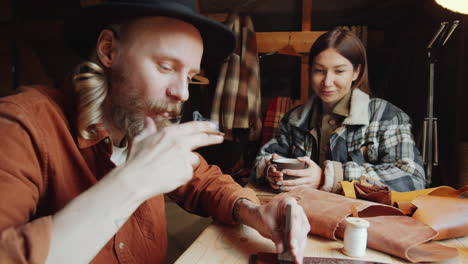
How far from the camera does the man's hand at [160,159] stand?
2.52ft

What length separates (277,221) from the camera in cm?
109

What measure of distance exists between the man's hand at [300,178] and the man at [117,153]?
1.25 feet

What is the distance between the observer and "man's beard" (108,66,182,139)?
1.18 m

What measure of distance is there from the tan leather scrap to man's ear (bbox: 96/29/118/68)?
36.5 inches

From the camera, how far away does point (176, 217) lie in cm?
321

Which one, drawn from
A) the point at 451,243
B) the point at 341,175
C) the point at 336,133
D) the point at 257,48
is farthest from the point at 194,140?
the point at 257,48

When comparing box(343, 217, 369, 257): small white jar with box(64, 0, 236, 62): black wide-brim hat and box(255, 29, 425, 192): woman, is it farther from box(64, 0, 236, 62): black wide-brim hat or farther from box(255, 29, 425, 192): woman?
box(64, 0, 236, 62): black wide-brim hat

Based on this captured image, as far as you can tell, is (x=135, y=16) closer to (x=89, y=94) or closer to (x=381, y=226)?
(x=89, y=94)

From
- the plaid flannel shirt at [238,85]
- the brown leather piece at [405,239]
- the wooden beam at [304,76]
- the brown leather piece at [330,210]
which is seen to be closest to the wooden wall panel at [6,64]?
the plaid flannel shirt at [238,85]

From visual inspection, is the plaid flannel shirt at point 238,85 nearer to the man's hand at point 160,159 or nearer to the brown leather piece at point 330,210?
the brown leather piece at point 330,210

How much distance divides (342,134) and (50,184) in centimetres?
171

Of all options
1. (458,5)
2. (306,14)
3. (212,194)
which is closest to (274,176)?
(212,194)

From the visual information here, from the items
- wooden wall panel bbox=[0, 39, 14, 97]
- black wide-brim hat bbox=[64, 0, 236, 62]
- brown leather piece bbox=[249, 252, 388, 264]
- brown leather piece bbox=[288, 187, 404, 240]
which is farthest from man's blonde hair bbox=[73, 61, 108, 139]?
wooden wall panel bbox=[0, 39, 14, 97]

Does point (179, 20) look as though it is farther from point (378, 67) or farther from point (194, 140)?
point (378, 67)
